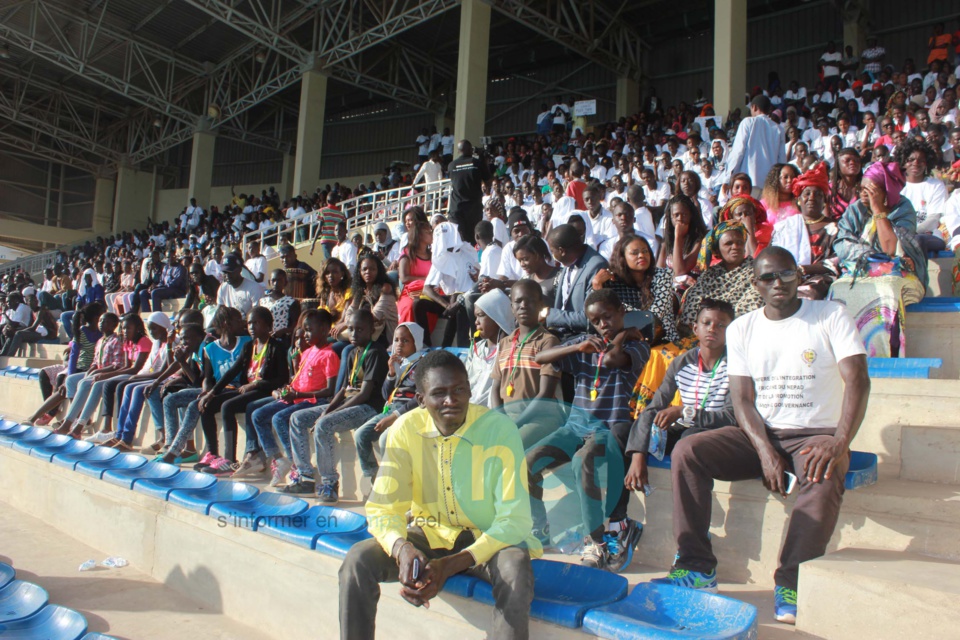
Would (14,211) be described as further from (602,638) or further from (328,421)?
(602,638)

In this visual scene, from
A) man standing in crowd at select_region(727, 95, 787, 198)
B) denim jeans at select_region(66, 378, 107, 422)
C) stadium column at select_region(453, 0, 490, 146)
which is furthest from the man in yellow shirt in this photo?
stadium column at select_region(453, 0, 490, 146)

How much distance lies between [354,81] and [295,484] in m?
17.7

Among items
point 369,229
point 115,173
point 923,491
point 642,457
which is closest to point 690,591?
point 642,457

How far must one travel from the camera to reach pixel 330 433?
432 centimetres

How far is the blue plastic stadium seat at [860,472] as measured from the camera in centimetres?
247

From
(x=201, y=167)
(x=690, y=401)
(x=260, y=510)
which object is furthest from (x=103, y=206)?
(x=690, y=401)

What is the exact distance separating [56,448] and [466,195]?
3954mm

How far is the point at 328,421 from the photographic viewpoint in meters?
4.30

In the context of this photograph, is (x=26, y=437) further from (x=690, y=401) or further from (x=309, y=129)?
(x=309, y=129)

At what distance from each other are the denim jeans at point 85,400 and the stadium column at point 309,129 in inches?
488

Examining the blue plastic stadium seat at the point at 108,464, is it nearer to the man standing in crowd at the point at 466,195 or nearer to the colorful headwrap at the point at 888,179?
the man standing in crowd at the point at 466,195

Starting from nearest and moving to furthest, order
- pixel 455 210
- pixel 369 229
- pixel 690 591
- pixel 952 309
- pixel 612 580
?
pixel 690 591
pixel 612 580
pixel 952 309
pixel 455 210
pixel 369 229

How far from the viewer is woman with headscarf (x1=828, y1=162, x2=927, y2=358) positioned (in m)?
→ 3.75

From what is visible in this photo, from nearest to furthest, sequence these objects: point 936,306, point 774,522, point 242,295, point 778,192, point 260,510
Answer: point 774,522
point 260,510
point 936,306
point 778,192
point 242,295
